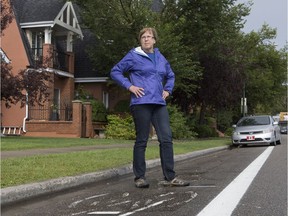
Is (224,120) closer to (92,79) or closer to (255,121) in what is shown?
(92,79)

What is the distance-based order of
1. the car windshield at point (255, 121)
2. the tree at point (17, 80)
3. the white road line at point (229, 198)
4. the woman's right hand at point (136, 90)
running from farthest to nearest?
the car windshield at point (255, 121), the tree at point (17, 80), the woman's right hand at point (136, 90), the white road line at point (229, 198)

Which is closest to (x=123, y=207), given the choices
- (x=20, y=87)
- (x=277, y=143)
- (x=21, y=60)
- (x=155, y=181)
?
(x=155, y=181)

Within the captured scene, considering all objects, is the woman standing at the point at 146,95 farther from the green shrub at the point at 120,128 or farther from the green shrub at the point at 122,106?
the green shrub at the point at 122,106

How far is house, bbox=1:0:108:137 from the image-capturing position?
22.8 meters

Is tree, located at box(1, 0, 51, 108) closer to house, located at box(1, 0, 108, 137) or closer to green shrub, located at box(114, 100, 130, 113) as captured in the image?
house, located at box(1, 0, 108, 137)

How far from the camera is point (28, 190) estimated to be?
6.00 metres

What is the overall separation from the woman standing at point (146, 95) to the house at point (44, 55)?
1574cm

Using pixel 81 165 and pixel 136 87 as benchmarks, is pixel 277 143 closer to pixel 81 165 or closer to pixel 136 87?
pixel 81 165

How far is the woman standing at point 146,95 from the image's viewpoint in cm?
630

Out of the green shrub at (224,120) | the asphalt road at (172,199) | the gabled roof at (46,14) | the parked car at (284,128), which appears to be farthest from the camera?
the parked car at (284,128)

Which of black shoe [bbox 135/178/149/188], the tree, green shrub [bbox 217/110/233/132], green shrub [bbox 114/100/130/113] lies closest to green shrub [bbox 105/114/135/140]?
green shrub [bbox 114/100/130/113]

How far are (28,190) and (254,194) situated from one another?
303cm

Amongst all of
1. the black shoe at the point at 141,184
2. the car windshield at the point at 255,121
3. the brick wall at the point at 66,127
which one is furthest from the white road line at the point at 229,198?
the brick wall at the point at 66,127

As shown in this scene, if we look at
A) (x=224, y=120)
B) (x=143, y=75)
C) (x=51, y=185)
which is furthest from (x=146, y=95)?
(x=224, y=120)
